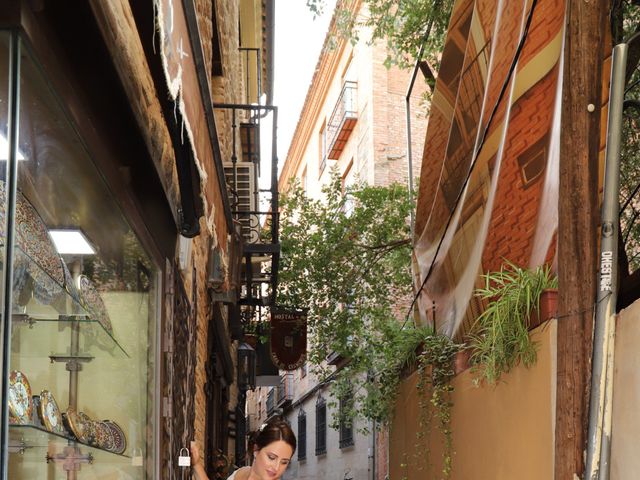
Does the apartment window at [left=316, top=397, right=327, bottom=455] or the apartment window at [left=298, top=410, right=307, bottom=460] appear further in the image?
the apartment window at [left=298, top=410, right=307, bottom=460]

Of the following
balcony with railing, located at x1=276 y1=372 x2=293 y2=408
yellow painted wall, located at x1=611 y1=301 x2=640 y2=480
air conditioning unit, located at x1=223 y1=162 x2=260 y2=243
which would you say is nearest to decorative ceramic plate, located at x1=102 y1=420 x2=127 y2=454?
yellow painted wall, located at x1=611 y1=301 x2=640 y2=480

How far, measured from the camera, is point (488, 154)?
19.6ft

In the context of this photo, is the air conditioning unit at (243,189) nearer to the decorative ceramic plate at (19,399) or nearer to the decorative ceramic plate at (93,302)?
the decorative ceramic plate at (93,302)

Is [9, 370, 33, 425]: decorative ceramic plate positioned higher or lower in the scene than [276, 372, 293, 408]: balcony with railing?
higher

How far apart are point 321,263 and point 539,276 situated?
8.42 m

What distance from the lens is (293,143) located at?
33.6m

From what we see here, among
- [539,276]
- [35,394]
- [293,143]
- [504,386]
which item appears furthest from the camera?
[293,143]

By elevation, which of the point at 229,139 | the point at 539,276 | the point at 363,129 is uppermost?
the point at 363,129

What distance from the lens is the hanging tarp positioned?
5074 mm

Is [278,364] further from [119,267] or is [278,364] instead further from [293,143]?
[293,143]

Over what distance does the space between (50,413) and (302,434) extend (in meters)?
28.6

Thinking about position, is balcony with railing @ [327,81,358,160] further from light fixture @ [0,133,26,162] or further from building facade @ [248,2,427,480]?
light fixture @ [0,133,26,162]

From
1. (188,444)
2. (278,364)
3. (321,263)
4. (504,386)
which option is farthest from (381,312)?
(504,386)

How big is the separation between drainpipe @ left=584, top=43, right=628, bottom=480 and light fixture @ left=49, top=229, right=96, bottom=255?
90.4 inches
